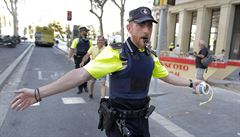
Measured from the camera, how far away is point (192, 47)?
77.0 ft

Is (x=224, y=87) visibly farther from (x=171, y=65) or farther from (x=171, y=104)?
(x=171, y=104)

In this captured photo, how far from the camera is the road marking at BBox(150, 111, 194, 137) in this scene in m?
4.96

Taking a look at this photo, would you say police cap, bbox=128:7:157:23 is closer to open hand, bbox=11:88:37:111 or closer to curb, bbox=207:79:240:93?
open hand, bbox=11:88:37:111

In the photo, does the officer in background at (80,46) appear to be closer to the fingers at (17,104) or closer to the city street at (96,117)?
the city street at (96,117)

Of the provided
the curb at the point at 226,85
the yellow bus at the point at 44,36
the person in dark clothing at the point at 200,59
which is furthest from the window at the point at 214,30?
the yellow bus at the point at 44,36

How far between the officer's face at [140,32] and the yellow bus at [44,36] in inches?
1566

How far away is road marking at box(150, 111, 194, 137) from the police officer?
2.63 m

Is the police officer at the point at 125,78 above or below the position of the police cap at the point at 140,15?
below

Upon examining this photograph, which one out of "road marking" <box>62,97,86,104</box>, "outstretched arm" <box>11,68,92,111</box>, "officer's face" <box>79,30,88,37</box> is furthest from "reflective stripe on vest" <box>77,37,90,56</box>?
"outstretched arm" <box>11,68,92,111</box>

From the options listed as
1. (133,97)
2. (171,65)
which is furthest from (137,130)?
(171,65)

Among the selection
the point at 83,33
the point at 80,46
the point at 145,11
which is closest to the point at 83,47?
the point at 80,46

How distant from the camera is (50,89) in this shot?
2.13m

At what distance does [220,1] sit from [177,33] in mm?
6477

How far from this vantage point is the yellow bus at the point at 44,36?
133ft
